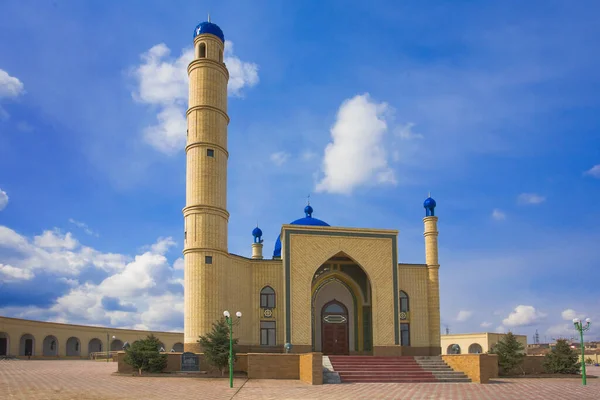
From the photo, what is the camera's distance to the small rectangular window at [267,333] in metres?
29.3

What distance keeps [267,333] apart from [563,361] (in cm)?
1353

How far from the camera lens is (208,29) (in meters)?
29.3

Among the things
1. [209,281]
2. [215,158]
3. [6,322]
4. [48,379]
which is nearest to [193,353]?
[209,281]

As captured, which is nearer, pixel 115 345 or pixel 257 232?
pixel 257 232

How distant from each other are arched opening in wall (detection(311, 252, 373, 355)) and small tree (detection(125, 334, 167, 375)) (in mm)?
9587

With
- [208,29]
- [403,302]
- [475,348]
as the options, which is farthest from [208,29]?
[475,348]

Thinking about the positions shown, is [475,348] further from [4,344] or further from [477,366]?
[4,344]

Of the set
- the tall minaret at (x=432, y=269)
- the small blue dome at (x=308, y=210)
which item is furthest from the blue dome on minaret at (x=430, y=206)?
the small blue dome at (x=308, y=210)

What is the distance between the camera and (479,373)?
77.6ft

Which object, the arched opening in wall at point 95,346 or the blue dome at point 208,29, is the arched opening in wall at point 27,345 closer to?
the arched opening in wall at point 95,346

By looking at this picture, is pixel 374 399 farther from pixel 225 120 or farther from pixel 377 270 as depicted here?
pixel 225 120

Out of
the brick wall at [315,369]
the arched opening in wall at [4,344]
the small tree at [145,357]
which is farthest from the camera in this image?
the arched opening in wall at [4,344]

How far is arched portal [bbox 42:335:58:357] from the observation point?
52.8 meters

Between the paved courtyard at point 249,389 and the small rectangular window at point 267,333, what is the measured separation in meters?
6.76
